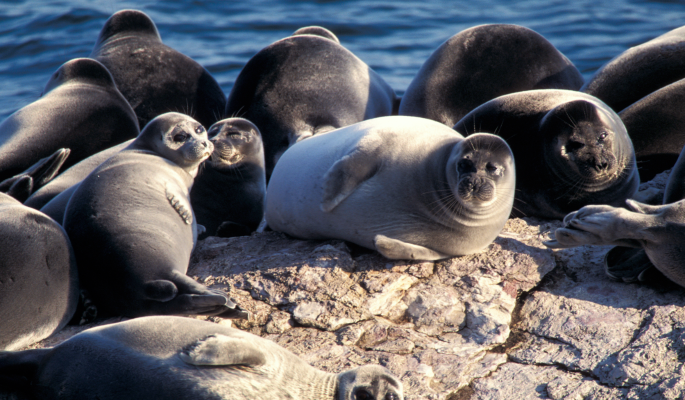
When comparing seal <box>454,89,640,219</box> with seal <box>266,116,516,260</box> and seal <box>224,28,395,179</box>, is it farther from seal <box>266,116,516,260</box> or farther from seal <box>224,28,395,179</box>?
seal <box>224,28,395,179</box>

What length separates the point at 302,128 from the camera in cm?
493

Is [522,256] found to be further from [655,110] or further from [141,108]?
[141,108]

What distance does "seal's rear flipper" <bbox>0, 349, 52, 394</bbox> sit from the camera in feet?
6.95

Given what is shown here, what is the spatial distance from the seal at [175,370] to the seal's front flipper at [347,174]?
46.8 inches

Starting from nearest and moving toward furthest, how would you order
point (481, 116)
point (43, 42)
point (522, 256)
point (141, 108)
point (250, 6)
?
point (522, 256), point (481, 116), point (141, 108), point (43, 42), point (250, 6)

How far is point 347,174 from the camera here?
11.0ft

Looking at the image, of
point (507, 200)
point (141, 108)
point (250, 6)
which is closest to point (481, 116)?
point (507, 200)

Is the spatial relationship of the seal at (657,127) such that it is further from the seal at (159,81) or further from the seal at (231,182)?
the seal at (159,81)

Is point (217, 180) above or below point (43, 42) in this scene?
above

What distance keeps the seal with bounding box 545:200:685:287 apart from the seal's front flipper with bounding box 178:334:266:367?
1.73 m

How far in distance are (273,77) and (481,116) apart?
1.78m

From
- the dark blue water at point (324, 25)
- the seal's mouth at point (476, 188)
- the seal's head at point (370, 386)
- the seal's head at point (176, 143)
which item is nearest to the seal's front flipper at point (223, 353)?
the seal's head at point (370, 386)

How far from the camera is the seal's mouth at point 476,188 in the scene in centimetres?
321

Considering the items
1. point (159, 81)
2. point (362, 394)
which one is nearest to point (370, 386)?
point (362, 394)
